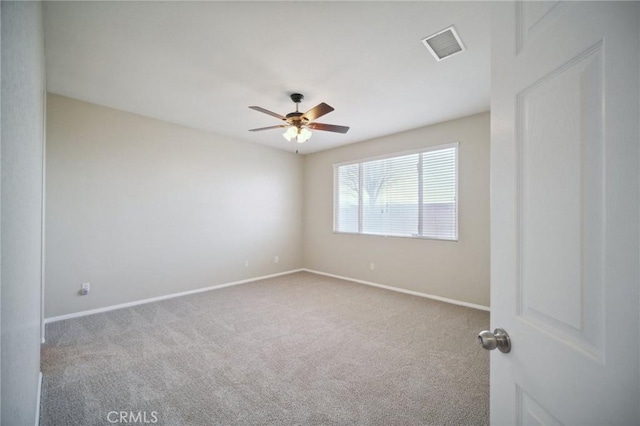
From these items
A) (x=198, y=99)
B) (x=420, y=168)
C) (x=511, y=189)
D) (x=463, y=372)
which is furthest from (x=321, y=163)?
(x=511, y=189)

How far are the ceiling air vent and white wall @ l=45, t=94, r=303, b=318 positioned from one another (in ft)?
12.0

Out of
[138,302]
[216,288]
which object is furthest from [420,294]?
[138,302]

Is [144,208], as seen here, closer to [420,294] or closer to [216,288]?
[216,288]

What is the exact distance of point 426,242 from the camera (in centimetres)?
418

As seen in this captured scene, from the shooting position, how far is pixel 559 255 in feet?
2.02

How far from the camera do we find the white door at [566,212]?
1.52ft

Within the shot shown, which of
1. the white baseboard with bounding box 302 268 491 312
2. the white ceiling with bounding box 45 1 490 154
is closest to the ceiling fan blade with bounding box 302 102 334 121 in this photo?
the white ceiling with bounding box 45 1 490 154

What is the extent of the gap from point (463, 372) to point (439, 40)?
270 centimetres

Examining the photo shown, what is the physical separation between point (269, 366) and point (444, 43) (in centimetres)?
305

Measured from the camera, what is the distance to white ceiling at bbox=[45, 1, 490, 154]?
185 centimetres

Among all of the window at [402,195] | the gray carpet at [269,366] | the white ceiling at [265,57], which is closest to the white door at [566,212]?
the gray carpet at [269,366]

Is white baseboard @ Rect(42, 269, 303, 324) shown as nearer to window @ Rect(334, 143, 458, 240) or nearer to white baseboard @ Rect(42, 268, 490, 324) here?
white baseboard @ Rect(42, 268, 490, 324)

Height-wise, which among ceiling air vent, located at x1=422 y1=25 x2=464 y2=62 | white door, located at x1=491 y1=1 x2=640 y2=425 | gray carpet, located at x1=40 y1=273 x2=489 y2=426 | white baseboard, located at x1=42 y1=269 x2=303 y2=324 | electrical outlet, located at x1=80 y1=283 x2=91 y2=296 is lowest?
gray carpet, located at x1=40 y1=273 x2=489 y2=426

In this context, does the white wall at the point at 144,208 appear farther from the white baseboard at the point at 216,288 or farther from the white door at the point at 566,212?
the white door at the point at 566,212
